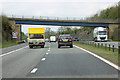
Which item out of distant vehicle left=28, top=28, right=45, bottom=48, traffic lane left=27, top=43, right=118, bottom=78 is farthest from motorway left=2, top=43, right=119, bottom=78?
distant vehicle left=28, top=28, right=45, bottom=48

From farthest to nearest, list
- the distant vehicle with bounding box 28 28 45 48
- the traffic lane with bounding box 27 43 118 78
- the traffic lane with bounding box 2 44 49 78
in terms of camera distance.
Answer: the distant vehicle with bounding box 28 28 45 48, the traffic lane with bounding box 2 44 49 78, the traffic lane with bounding box 27 43 118 78

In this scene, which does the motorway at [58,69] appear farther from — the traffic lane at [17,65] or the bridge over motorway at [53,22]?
the bridge over motorway at [53,22]

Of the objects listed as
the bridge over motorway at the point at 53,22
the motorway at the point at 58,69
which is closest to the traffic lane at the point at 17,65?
the motorway at the point at 58,69

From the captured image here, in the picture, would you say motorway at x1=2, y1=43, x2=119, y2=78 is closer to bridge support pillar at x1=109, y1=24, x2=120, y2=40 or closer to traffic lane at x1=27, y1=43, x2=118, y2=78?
traffic lane at x1=27, y1=43, x2=118, y2=78

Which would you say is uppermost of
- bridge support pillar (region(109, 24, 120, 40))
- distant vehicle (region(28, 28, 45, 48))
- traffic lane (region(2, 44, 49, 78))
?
bridge support pillar (region(109, 24, 120, 40))

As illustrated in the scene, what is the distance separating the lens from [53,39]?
83250mm

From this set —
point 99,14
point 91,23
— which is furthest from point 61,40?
point 99,14

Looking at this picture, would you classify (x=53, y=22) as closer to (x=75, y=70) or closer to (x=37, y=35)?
(x=37, y=35)

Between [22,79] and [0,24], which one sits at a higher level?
[0,24]

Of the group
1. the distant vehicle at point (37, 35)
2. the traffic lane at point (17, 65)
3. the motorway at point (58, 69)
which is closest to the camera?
the motorway at point (58, 69)

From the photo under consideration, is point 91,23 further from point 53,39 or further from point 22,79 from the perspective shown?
point 22,79

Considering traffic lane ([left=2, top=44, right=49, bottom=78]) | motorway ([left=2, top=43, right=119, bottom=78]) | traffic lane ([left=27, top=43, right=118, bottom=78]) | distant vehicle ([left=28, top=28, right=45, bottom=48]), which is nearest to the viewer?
traffic lane ([left=27, top=43, right=118, bottom=78])

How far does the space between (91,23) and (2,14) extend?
28.3 metres

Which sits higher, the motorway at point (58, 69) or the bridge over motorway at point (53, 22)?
the bridge over motorway at point (53, 22)
